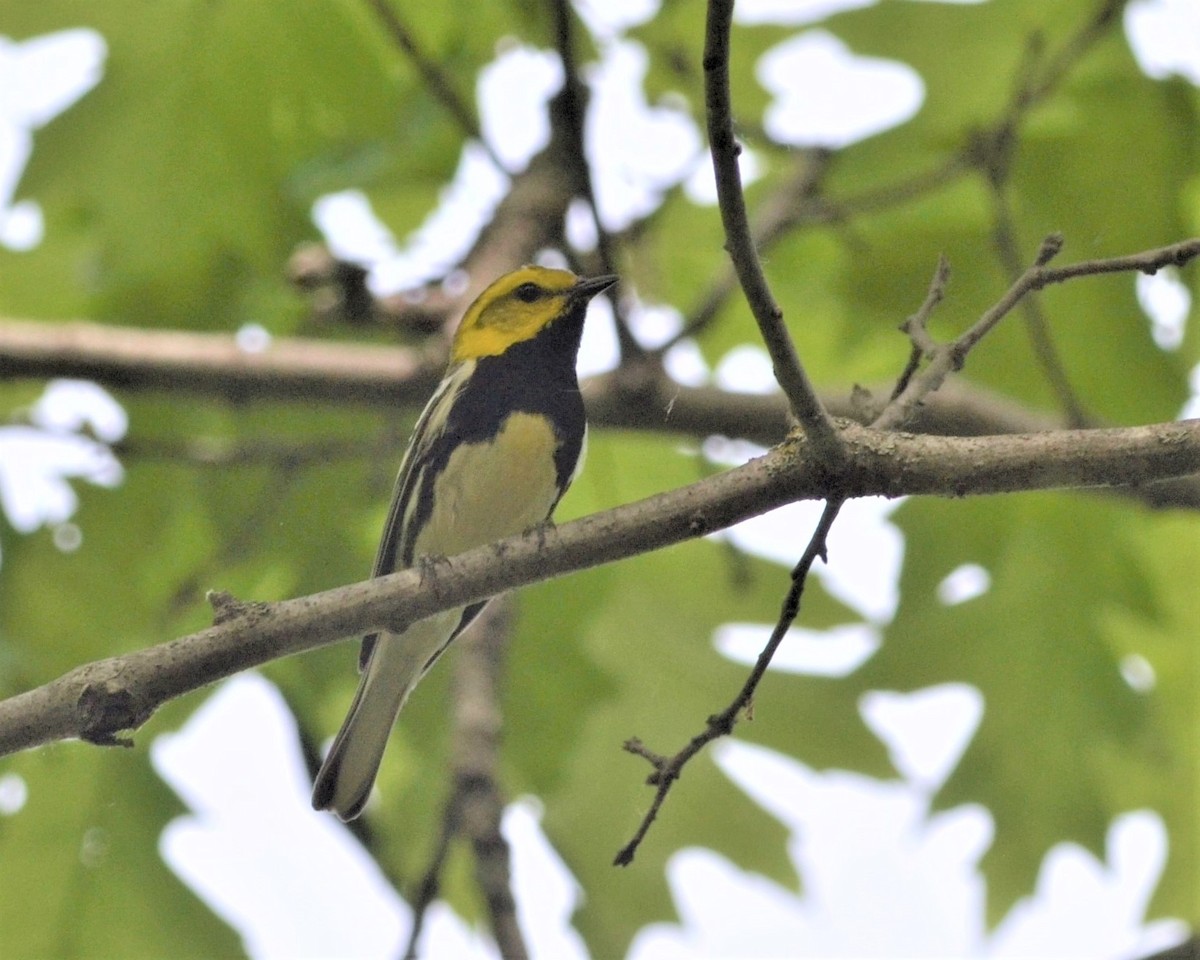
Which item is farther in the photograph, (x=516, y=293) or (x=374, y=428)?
(x=374, y=428)

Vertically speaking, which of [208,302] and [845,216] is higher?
[208,302]

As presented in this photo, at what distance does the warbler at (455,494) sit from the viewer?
148 inches

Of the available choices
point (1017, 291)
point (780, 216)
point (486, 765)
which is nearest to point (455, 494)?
point (486, 765)

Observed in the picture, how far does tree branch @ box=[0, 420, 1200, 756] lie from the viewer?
2.30 m

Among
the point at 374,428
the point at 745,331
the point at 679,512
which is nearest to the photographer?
the point at 679,512

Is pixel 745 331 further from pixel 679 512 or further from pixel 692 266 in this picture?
pixel 679 512

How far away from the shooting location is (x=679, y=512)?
7.87 ft

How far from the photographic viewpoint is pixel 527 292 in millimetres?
4516

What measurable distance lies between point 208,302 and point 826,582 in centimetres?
242

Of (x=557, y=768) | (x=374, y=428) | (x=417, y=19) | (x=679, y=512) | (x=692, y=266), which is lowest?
(x=679, y=512)

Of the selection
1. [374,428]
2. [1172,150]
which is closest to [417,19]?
[374,428]

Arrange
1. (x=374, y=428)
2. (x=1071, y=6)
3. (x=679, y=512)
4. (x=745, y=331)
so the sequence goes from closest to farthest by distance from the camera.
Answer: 1. (x=679, y=512)
2. (x=1071, y=6)
3. (x=374, y=428)
4. (x=745, y=331)

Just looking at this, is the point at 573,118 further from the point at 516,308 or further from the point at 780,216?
the point at 780,216

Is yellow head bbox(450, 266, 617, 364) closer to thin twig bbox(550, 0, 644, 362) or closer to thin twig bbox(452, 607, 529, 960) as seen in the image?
thin twig bbox(550, 0, 644, 362)
